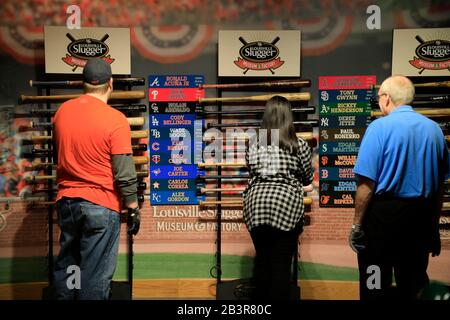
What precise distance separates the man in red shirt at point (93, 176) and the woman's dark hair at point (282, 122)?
2.97 ft

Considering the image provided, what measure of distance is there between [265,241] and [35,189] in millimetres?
2166

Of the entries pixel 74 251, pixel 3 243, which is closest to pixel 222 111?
pixel 74 251

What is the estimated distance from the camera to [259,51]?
13.1 ft

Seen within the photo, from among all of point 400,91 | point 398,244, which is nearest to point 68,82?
point 400,91

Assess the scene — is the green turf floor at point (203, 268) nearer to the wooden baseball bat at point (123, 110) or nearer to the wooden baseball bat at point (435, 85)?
the wooden baseball bat at point (123, 110)

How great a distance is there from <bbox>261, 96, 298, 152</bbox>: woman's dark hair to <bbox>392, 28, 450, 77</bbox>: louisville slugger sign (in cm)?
147

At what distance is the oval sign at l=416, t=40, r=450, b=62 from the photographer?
156 inches

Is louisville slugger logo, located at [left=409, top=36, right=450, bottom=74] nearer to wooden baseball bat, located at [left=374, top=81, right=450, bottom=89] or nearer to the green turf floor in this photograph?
wooden baseball bat, located at [left=374, top=81, right=450, bottom=89]

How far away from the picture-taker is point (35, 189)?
411 centimetres

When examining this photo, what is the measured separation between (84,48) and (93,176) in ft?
4.98

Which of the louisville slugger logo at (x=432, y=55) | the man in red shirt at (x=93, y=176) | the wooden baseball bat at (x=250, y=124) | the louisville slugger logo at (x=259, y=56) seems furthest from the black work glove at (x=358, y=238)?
the louisville slugger logo at (x=432, y=55)

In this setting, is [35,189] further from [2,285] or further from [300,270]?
[300,270]

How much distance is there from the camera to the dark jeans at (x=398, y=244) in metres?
2.91

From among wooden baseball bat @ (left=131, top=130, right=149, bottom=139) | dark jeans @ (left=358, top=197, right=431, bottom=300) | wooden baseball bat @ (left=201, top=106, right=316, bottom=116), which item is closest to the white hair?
dark jeans @ (left=358, top=197, right=431, bottom=300)
